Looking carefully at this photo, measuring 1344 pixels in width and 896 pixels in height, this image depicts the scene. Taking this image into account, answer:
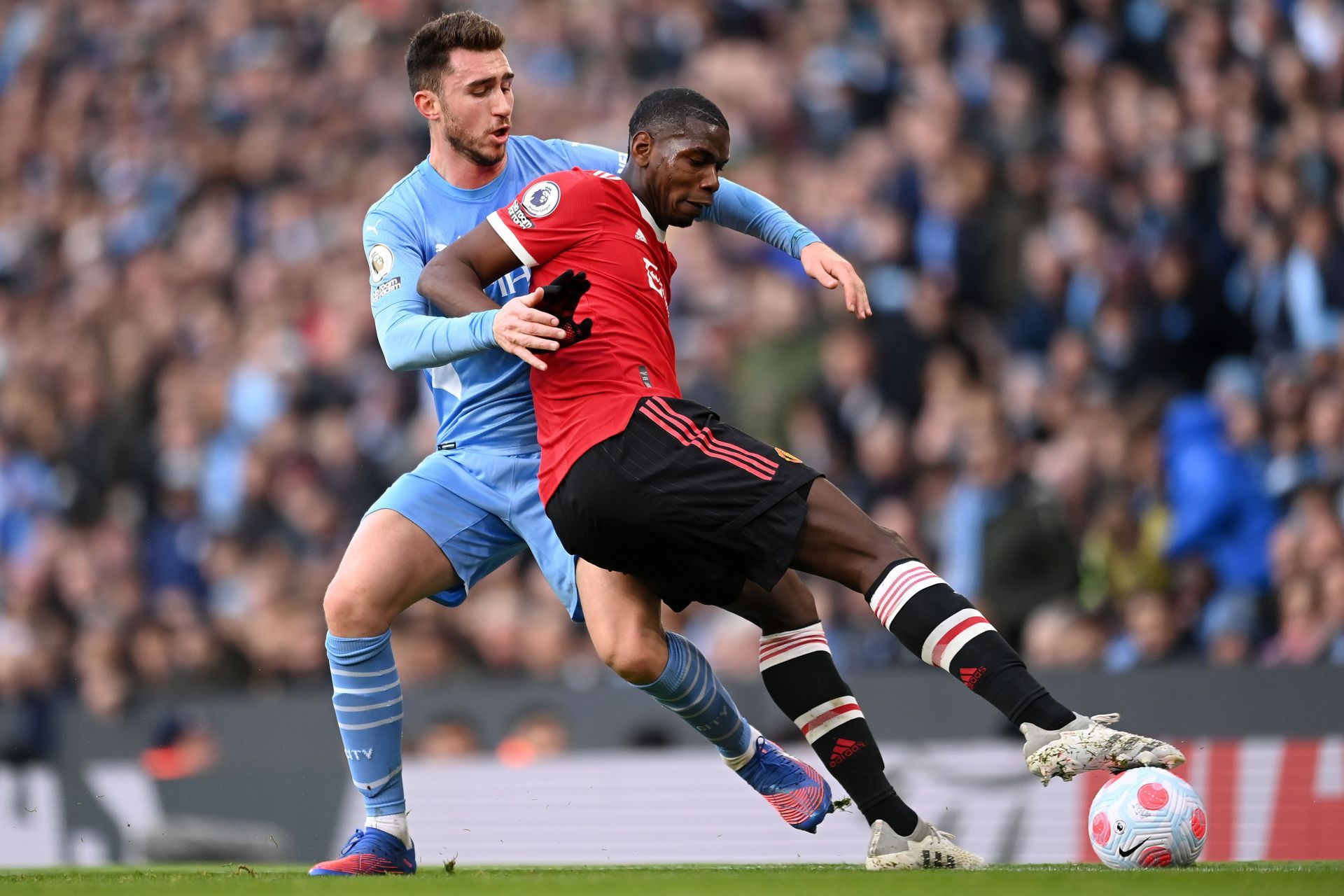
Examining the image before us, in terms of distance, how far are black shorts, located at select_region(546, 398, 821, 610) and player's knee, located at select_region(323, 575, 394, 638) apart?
795 mm

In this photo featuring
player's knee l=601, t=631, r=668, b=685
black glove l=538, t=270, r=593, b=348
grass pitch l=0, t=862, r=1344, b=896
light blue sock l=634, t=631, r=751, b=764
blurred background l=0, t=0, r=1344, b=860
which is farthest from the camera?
blurred background l=0, t=0, r=1344, b=860

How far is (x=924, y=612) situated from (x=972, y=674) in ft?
0.63

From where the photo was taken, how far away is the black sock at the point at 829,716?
460cm

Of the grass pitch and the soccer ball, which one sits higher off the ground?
the soccer ball

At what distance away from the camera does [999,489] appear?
8.03 meters

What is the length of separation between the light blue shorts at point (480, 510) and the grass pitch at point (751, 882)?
0.91m

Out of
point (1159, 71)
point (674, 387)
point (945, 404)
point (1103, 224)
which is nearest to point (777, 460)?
point (674, 387)

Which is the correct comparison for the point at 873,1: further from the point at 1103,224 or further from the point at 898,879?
the point at 898,879

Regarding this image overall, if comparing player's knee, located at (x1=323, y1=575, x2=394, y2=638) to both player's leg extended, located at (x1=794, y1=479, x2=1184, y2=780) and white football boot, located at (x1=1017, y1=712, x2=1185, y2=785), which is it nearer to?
player's leg extended, located at (x1=794, y1=479, x2=1184, y2=780)

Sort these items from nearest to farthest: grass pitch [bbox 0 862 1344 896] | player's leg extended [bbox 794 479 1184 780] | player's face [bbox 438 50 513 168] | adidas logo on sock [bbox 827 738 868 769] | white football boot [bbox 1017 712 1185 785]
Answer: grass pitch [bbox 0 862 1344 896], white football boot [bbox 1017 712 1185 785], player's leg extended [bbox 794 479 1184 780], adidas logo on sock [bbox 827 738 868 769], player's face [bbox 438 50 513 168]

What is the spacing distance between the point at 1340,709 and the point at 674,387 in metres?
3.34

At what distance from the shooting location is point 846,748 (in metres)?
4.67

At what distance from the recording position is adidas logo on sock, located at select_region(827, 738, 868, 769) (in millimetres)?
4660

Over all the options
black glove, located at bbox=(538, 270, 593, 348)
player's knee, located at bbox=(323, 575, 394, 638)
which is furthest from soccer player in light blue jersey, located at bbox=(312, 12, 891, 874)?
black glove, located at bbox=(538, 270, 593, 348)
